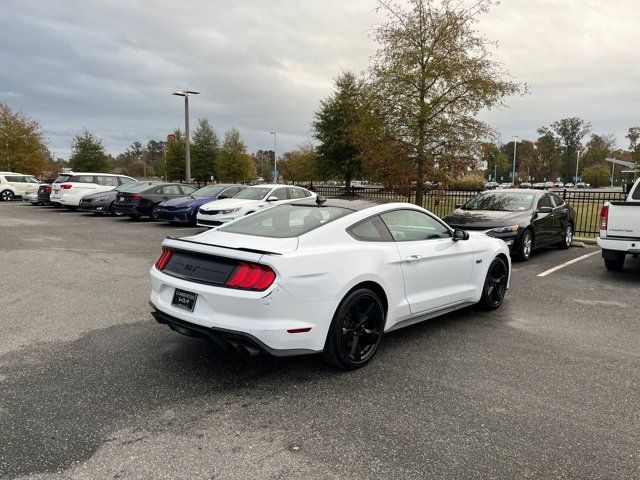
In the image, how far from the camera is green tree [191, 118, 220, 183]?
49.5m

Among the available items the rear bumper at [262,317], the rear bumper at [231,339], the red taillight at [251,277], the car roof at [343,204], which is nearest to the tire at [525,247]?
the car roof at [343,204]

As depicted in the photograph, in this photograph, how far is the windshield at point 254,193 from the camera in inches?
596

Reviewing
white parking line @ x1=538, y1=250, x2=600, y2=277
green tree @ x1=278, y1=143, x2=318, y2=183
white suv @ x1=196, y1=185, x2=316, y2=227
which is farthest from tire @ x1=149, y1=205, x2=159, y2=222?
green tree @ x1=278, y1=143, x2=318, y2=183

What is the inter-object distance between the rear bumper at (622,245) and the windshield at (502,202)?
2335 millimetres

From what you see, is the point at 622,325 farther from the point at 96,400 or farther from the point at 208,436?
the point at 96,400

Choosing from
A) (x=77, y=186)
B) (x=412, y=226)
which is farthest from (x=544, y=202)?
(x=77, y=186)

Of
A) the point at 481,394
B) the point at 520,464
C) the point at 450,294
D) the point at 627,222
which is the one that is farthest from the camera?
the point at 627,222

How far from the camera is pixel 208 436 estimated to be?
299 centimetres

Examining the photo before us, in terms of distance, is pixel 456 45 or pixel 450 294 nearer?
pixel 450 294

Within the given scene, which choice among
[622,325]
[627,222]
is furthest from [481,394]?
[627,222]

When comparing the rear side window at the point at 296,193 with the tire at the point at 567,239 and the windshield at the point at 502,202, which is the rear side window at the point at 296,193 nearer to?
the windshield at the point at 502,202

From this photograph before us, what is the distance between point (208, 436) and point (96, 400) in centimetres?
102

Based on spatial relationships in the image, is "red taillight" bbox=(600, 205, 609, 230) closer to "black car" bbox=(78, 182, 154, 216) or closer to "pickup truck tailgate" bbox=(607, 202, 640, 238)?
"pickup truck tailgate" bbox=(607, 202, 640, 238)

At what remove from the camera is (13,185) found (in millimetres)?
29062
